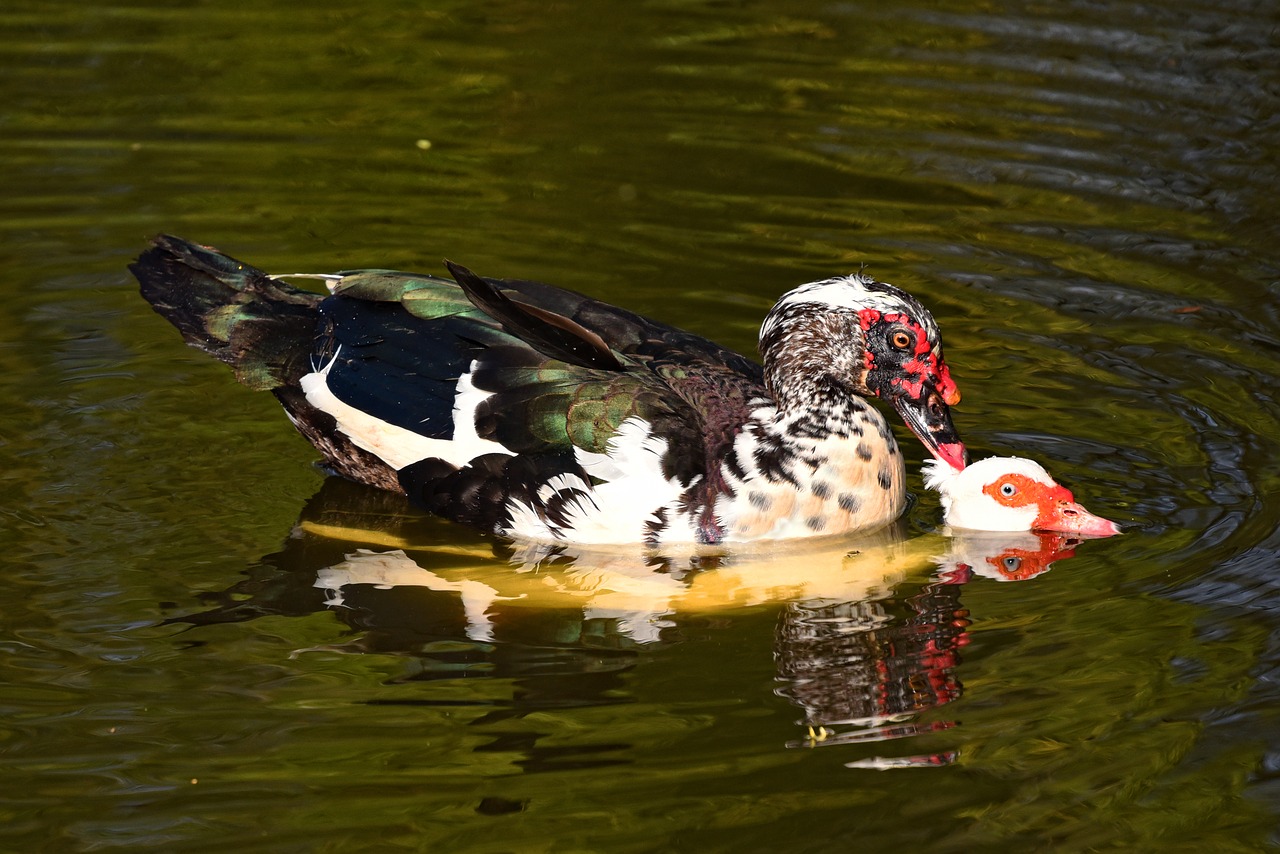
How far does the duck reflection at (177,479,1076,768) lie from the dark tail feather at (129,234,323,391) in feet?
2.04

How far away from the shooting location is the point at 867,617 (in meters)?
6.34

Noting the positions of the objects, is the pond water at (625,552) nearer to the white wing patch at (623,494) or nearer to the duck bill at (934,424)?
the white wing patch at (623,494)

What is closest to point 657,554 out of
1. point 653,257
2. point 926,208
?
point 653,257

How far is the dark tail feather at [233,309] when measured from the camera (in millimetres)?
7367

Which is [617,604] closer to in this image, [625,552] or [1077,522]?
[625,552]

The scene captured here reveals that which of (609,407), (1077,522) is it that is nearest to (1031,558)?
(1077,522)

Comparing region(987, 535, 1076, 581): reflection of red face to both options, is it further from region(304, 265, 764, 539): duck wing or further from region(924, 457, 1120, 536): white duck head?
region(304, 265, 764, 539): duck wing

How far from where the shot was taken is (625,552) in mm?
6867

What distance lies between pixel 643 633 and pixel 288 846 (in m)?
1.74

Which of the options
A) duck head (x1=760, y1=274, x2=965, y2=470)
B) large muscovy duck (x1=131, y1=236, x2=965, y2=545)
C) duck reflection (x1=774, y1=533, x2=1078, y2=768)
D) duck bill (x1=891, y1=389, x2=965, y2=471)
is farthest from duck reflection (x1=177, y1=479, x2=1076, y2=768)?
duck head (x1=760, y1=274, x2=965, y2=470)

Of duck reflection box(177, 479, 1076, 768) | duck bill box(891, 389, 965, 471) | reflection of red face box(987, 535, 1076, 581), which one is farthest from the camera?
duck bill box(891, 389, 965, 471)

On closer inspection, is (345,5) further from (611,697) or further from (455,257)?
(611,697)

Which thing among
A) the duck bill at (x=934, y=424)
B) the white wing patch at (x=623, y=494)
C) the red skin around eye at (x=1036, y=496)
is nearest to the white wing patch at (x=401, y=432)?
the white wing patch at (x=623, y=494)

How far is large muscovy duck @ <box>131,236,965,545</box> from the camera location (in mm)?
6781
